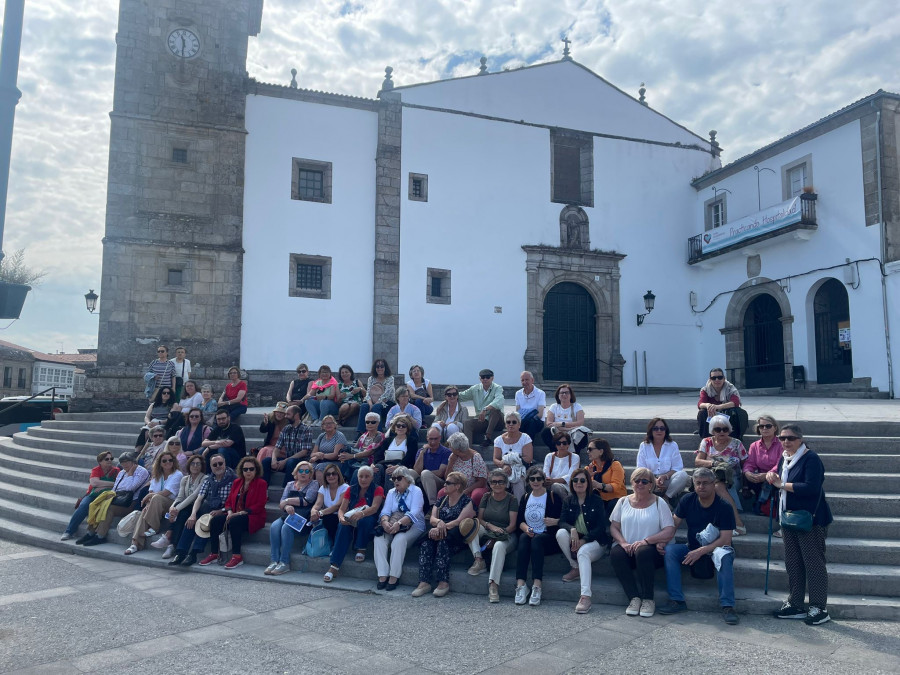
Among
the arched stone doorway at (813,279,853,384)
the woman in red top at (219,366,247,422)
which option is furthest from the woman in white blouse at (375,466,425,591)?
the arched stone doorway at (813,279,853,384)

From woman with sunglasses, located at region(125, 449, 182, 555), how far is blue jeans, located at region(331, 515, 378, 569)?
7.84 ft

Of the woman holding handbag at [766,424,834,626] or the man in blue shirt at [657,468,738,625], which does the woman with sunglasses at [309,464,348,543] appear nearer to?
the man in blue shirt at [657,468,738,625]

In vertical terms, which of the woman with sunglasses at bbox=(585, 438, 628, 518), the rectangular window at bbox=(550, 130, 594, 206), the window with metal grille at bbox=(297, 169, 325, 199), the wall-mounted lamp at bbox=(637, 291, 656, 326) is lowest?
the woman with sunglasses at bbox=(585, 438, 628, 518)

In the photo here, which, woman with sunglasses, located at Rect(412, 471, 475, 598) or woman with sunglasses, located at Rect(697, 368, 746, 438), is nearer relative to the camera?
woman with sunglasses, located at Rect(412, 471, 475, 598)

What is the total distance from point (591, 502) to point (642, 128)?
1676 cm

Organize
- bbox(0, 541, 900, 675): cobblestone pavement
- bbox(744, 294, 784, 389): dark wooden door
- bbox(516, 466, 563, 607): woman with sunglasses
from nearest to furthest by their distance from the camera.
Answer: bbox(0, 541, 900, 675): cobblestone pavement < bbox(516, 466, 563, 607): woman with sunglasses < bbox(744, 294, 784, 389): dark wooden door

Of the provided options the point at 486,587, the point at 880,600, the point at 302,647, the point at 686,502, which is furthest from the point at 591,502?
the point at 302,647

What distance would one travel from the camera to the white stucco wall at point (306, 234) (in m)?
17.0

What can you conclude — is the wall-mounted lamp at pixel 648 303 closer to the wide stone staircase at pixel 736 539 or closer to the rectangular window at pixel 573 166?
the rectangular window at pixel 573 166

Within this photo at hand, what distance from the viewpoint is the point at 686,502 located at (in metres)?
6.23

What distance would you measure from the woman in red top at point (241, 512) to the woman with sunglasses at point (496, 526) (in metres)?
2.47

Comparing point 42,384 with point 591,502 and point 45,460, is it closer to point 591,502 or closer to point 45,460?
point 45,460

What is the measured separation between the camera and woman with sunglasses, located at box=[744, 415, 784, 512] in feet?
22.2

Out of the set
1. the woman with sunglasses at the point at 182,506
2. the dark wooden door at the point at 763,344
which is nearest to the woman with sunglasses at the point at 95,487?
the woman with sunglasses at the point at 182,506
